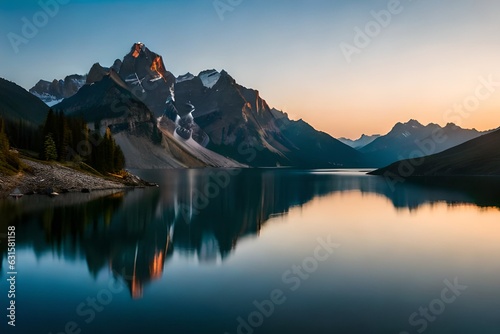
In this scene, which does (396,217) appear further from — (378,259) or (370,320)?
(370,320)

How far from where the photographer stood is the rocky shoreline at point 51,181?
81.1 metres

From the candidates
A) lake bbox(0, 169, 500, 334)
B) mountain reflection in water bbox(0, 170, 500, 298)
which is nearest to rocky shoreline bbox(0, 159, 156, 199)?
mountain reflection in water bbox(0, 170, 500, 298)

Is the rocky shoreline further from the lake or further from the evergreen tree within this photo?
the lake

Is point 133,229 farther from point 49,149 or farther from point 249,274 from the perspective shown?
point 49,149

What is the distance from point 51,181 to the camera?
90125 mm

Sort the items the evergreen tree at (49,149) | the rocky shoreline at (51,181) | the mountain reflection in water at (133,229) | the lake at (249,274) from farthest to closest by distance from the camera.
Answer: the evergreen tree at (49,149) → the rocky shoreline at (51,181) → the mountain reflection in water at (133,229) → the lake at (249,274)

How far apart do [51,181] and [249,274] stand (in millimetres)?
75784

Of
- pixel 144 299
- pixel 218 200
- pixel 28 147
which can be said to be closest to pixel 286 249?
pixel 144 299

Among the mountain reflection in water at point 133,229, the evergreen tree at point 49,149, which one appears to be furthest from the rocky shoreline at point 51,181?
the mountain reflection in water at point 133,229

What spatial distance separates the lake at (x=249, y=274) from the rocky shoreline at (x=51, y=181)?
2516 cm

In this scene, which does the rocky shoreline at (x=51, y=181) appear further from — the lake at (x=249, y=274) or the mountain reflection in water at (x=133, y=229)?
the lake at (x=249, y=274)

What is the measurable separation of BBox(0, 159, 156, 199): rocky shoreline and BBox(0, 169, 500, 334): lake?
2516cm

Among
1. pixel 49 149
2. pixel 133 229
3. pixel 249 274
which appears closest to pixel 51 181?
pixel 49 149

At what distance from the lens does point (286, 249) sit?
40500 millimetres
